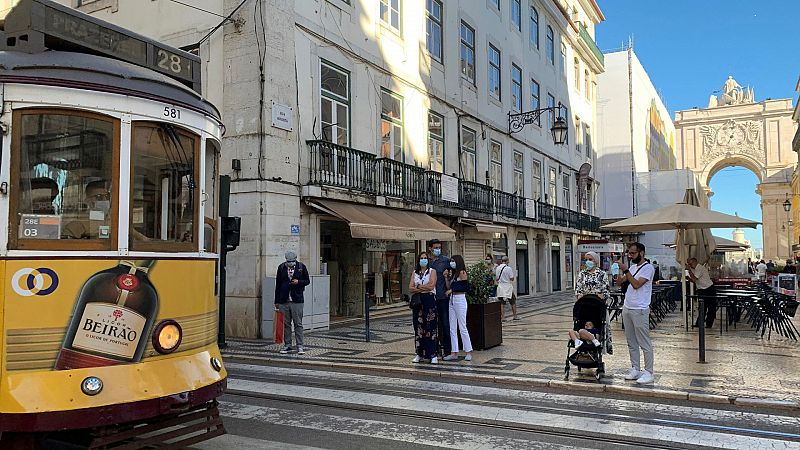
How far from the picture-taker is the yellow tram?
412 cm

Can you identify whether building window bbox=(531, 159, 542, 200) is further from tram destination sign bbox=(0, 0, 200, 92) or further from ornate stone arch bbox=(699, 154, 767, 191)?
ornate stone arch bbox=(699, 154, 767, 191)

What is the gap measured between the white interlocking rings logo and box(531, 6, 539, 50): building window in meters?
28.8

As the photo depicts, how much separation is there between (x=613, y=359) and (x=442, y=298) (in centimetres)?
285

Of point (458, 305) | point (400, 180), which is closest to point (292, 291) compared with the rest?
point (458, 305)

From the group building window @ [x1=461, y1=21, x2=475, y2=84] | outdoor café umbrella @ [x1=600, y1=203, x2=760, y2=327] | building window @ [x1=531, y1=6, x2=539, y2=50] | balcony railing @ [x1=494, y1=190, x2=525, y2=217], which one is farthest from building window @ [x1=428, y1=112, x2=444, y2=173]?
building window @ [x1=531, y1=6, x2=539, y2=50]

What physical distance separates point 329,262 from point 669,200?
41999 millimetres

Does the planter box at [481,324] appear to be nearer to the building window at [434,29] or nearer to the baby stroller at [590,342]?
the baby stroller at [590,342]

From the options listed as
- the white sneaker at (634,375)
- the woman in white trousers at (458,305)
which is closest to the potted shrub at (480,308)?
the woman in white trousers at (458,305)

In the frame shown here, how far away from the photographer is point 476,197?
22.4 meters

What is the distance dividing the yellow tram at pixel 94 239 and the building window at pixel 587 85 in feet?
120

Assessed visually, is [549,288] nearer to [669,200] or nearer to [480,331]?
[480,331]

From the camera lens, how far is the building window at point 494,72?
82.3 ft

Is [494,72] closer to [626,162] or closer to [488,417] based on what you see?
[488,417]

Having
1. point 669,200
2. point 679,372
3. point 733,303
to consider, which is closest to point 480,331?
point 679,372
